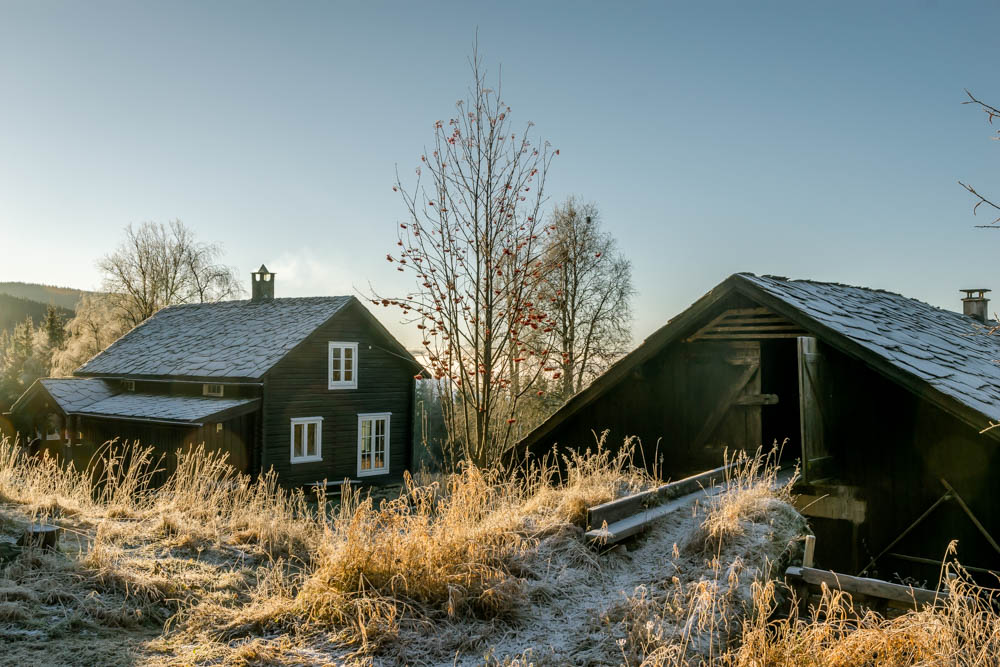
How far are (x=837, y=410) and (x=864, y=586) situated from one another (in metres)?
4.32

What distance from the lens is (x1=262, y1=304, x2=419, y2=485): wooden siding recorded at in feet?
68.5

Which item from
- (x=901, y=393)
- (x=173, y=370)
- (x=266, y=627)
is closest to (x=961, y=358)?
(x=901, y=393)

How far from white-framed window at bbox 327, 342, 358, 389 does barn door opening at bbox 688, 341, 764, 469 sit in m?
14.7

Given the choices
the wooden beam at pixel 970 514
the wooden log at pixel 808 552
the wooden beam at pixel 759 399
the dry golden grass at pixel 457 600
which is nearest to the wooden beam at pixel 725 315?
the wooden beam at pixel 759 399

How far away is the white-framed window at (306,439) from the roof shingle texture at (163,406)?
1865mm

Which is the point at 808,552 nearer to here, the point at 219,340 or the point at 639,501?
the point at 639,501

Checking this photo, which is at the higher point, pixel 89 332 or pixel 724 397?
pixel 89 332

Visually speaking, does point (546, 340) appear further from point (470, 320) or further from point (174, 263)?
point (174, 263)

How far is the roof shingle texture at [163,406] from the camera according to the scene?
62.5 feet

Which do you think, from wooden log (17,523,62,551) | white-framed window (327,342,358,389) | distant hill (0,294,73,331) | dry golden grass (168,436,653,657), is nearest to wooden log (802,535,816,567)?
dry golden grass (168,436,653,657)

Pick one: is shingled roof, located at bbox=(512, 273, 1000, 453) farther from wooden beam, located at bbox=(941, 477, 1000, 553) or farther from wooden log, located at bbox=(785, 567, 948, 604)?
wooden log, located at bbox=(785, 567, 948, 604)

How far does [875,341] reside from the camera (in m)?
8.03

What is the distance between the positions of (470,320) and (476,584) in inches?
159

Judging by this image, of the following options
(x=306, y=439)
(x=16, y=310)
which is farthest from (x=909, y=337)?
(x=16, y=310)
